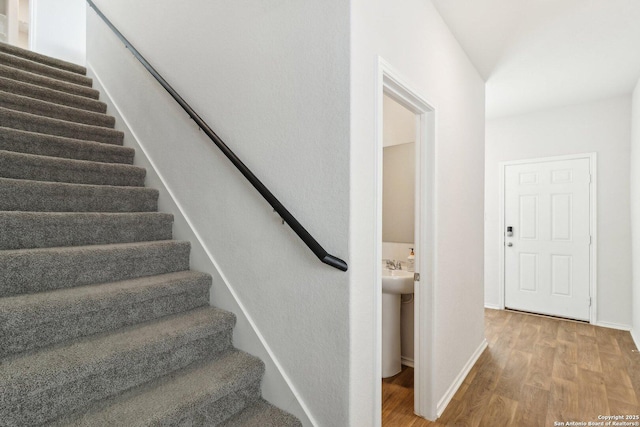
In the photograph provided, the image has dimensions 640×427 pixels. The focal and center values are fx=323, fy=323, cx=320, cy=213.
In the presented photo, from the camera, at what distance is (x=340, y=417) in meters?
1.35

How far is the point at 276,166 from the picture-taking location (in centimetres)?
158

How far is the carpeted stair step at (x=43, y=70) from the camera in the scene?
8.99ft

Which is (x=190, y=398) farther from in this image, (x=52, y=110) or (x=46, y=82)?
(x=46, y=82)

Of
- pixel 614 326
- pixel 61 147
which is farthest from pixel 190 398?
pixel 614 326

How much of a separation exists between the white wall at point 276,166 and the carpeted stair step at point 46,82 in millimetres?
1337

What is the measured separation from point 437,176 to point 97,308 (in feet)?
6.56

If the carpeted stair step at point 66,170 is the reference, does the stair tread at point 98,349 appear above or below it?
below

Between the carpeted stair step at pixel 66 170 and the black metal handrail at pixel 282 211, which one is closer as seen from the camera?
the black metal handrail at pixel 282 211

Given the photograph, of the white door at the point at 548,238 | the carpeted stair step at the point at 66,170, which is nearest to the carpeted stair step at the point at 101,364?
the carpeted stair step at the point at 66,170

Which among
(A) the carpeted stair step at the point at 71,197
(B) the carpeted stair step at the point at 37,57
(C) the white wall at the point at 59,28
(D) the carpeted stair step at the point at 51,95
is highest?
(C) the white wall at the point at 59,28

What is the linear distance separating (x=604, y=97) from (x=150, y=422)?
204 inches

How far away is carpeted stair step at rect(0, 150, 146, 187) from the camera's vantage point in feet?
6.05

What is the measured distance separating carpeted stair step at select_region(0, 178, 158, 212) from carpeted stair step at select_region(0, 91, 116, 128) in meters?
0.94

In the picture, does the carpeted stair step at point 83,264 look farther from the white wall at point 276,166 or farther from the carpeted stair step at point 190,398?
the carpeted stair step at point 190,398
